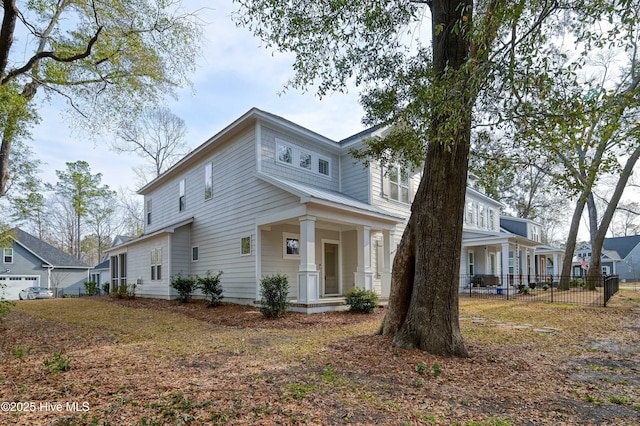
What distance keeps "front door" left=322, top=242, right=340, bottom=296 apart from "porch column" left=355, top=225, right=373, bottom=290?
2.01 m

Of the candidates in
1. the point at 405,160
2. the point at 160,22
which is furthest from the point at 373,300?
Result: the point at 160,22

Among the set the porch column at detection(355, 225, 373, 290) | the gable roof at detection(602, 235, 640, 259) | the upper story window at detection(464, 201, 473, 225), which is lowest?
the gable roof at detection(602, 235, 640, 259)

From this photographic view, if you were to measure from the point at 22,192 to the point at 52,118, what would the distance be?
20.9ft

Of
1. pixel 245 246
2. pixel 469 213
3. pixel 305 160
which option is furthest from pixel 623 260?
pixel 245 246

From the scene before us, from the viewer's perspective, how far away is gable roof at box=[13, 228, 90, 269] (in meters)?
29.4

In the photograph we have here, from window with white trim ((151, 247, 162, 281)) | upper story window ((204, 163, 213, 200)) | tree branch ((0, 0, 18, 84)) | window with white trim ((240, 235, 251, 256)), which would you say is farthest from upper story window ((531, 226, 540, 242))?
tree branch ((0, 0, 18, 84))

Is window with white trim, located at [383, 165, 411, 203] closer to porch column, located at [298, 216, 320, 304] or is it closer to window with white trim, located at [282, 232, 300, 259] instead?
window with white trim, located at [282, 232, 300, 259]

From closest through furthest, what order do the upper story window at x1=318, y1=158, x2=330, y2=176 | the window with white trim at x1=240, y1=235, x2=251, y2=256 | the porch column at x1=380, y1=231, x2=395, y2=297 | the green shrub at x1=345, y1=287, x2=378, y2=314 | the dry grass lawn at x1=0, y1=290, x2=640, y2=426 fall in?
the dry grass lawn at x1=0, y1=290, x2=640, y2=426
the green shrub at x1=345, y1=287, x2=378, y2=314
the window with white trim at x1=240, y1=235, x2=251, y2=256
the porch column at x1=380, y1=231, x2=395, y2=297
the upper story window at x1=318, y1=158, x2=330, y2=176

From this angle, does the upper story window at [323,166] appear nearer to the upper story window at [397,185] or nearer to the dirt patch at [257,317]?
the upper story window at [397,185]

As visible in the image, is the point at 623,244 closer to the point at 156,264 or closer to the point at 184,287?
the point at 184,287

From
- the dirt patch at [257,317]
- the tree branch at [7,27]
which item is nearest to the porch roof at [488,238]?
the dirt patch at [257,317]

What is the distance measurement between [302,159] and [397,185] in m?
4.86

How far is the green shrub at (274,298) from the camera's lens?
31.8ft

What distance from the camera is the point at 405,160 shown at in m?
9.62
